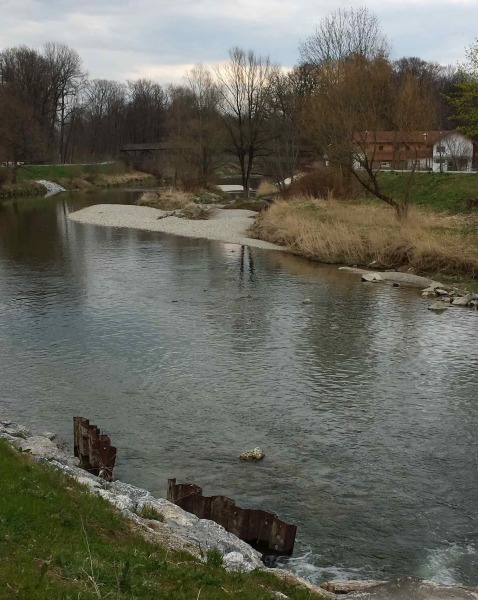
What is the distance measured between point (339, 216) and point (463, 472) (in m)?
26.3

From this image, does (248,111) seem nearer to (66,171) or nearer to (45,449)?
(66,171)

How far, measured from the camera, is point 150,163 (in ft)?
351

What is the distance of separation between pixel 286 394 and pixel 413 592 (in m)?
7.23

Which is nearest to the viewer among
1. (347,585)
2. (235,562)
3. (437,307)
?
(235,562)

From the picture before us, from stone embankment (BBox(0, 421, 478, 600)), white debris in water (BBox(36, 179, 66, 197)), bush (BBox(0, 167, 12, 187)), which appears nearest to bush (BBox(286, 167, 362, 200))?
bush (BBox(0, 167, 12, 187))

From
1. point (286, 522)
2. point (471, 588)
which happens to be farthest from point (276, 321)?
point (471, 588)

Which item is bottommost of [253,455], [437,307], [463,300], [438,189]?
[253,455]

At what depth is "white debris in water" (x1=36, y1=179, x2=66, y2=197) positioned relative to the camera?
77.6 meters

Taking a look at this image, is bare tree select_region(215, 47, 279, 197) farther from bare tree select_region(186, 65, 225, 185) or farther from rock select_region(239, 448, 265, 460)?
rock select_region(239, 448, 265, 460)

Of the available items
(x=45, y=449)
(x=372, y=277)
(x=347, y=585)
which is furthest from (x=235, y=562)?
(x=372, y=277)

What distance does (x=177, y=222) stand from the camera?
4750 cm

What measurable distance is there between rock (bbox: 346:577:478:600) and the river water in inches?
26.2

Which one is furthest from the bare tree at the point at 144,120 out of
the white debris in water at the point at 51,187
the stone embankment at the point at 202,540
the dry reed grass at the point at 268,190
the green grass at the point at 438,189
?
the stone embankment at the point at 202,540

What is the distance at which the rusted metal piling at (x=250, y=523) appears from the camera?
905 cm
